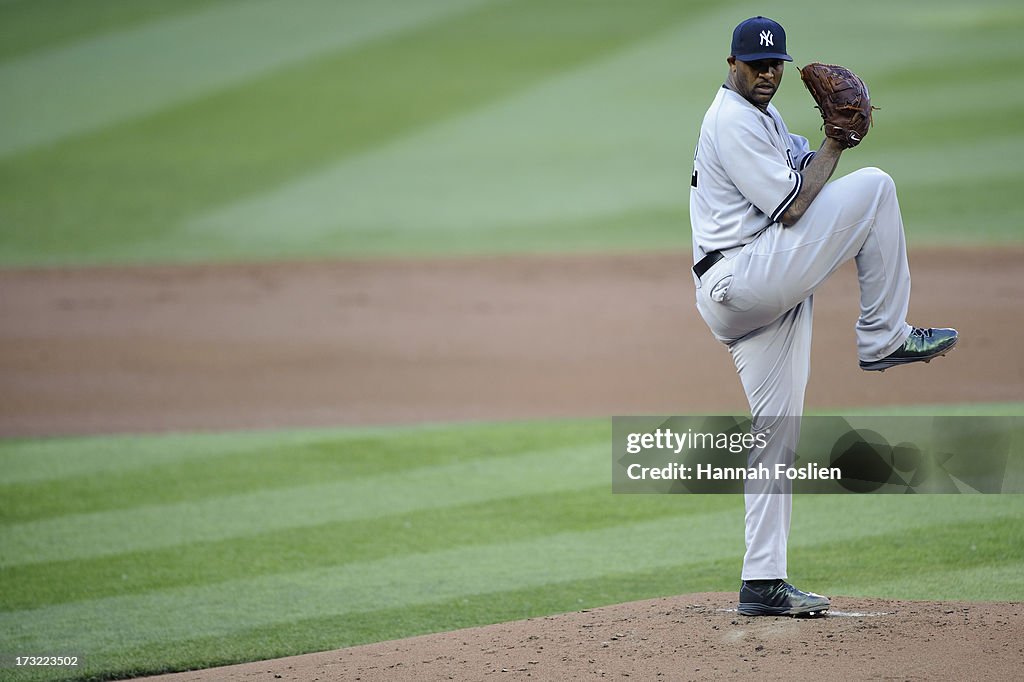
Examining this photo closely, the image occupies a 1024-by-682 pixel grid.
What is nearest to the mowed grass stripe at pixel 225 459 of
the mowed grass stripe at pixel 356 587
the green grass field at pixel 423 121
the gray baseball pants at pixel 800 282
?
the mowed grass stripe at pixel 356 587

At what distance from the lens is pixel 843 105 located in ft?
13.5

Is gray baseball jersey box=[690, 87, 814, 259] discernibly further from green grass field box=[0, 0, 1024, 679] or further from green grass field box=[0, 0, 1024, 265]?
green grass field box=[0, 0, 1024, 265]

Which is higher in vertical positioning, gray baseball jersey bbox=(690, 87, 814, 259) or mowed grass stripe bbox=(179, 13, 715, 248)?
mowed grass stripe bbox=(179, 13, 715, 248)

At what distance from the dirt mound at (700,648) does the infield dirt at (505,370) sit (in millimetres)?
12

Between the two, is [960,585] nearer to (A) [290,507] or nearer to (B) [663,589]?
(B) [663,589]

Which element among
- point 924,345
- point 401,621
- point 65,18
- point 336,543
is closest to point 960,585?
point 924,345

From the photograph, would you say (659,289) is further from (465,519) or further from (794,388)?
(794,388)

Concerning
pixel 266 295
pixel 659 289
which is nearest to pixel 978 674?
pixel 659 289

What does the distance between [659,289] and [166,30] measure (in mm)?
16228

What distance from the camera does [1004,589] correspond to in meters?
5.24

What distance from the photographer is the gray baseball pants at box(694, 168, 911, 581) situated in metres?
4.17

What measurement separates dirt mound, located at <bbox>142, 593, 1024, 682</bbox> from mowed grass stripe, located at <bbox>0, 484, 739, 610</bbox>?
139 centimetres

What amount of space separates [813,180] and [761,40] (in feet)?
1.67

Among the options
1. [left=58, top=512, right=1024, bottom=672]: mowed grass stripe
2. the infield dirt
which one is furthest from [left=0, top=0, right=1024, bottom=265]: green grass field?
[left=58, top=512, right=1024, bottom=672]: mowed grass stripe
